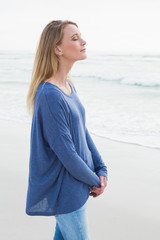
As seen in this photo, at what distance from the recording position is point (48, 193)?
1554mm

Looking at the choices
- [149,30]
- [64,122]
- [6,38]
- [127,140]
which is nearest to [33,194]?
[64,122]

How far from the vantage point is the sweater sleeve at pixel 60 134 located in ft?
4.80

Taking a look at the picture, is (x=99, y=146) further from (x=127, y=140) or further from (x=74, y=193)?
(x=74, y=193)

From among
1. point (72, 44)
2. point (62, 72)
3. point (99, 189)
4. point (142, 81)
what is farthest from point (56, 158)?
point (142, 81)

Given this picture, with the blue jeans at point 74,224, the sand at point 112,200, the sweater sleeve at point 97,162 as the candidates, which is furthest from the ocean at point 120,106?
the blue jeans at point 74,224

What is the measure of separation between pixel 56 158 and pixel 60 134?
0.47ft

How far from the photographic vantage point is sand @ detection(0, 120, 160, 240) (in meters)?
2.66

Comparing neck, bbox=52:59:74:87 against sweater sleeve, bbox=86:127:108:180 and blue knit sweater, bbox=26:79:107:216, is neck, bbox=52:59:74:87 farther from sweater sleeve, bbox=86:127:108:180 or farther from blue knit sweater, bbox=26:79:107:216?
sweater sleeve, bbox=86:127:108:180

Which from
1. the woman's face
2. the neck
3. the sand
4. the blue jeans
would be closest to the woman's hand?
the blue jeans

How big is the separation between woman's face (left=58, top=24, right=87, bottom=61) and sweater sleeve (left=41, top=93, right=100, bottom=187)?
0.85 ft

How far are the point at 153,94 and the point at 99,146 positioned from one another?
8529 mm

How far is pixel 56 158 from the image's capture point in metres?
1.55

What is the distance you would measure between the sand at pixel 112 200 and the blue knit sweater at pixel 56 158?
113 centimetres

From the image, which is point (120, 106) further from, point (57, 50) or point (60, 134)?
point (60, 134)
